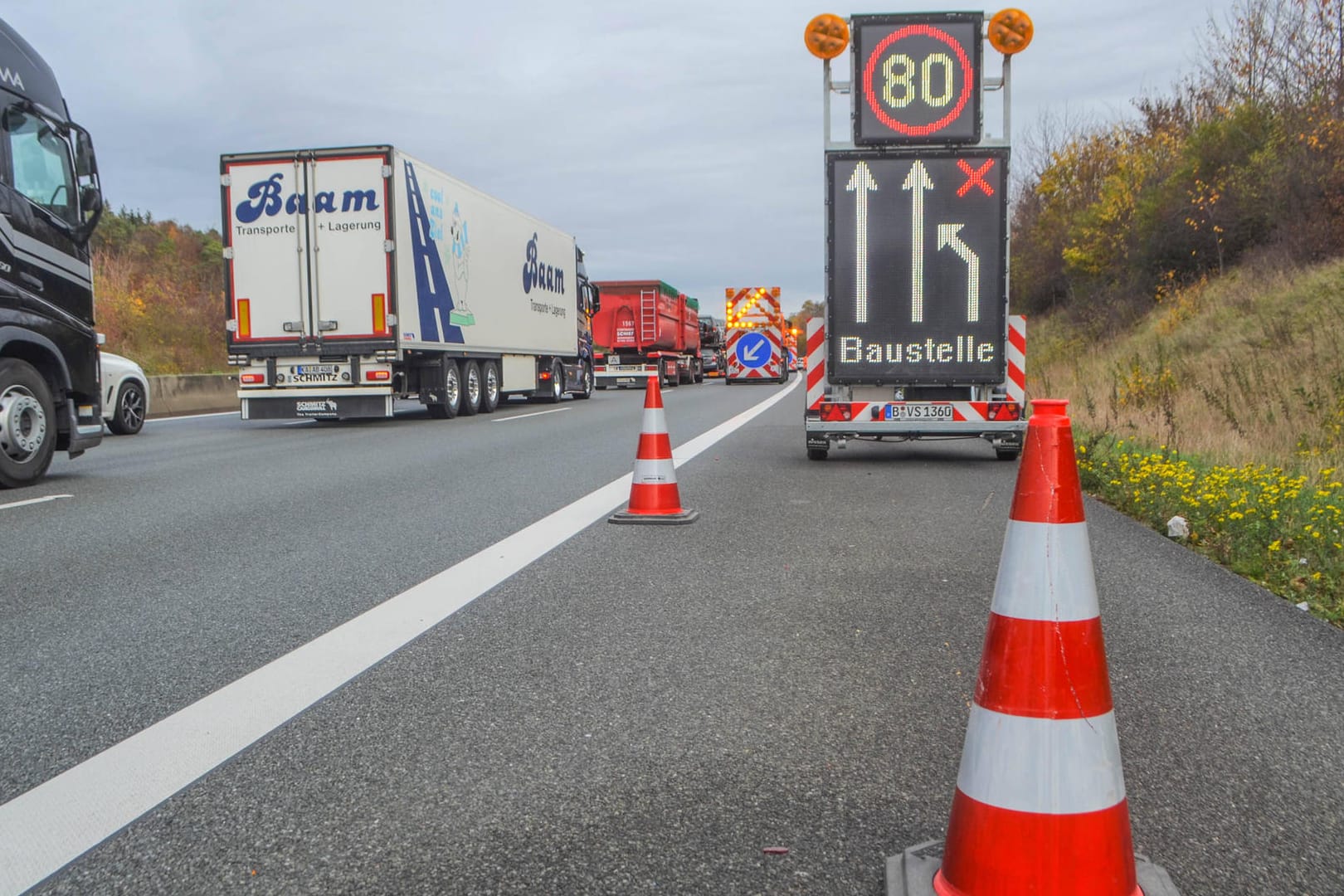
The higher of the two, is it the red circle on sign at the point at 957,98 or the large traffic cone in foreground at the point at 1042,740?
the red circle on sign at the point at 957,98

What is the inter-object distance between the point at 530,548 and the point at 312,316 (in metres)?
11.5

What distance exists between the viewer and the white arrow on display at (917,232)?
10.3 meters

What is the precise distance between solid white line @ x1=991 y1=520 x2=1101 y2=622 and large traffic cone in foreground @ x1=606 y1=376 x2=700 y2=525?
16.2 feet

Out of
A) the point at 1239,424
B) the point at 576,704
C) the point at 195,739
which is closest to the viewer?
the point at 195,739

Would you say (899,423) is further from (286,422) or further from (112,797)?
(286,422)

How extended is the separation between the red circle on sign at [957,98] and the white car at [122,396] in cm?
1047

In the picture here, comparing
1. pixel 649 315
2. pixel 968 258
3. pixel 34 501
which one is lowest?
pixel 34 501

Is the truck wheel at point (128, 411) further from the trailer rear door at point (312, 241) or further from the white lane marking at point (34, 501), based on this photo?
the white lane marking at point (34, 501)

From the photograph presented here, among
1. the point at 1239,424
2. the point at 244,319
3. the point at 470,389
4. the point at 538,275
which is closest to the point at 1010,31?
the point at 1239,424

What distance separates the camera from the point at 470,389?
64.4 ft

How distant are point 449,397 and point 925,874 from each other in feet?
55.2

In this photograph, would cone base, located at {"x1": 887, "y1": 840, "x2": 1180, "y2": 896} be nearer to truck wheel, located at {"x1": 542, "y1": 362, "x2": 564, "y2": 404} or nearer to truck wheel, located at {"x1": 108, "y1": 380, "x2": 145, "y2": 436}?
truck wheel, located at {"x1": 108, "y1": 380, "x2": 145, "y2": 436}

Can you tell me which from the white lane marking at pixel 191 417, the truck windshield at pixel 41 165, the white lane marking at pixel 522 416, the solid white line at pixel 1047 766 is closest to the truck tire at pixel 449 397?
the white lane marking at pixel 522 416

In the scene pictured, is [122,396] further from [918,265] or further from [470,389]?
[918,265]
